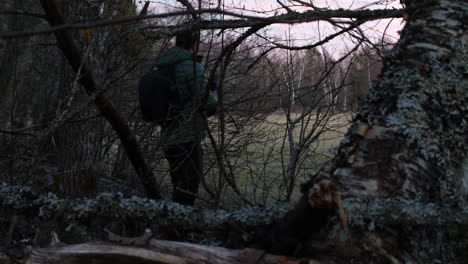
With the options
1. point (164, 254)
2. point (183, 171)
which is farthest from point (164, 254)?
point (183, 171)

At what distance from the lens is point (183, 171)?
4074 mm

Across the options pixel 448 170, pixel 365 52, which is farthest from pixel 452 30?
pixel 365 52

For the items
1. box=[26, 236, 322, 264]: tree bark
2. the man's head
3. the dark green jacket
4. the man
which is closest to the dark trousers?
the man

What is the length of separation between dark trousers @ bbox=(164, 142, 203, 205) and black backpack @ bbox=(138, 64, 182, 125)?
29 cm

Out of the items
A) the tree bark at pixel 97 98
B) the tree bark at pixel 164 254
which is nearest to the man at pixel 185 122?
the tree bark at pixel 97 98

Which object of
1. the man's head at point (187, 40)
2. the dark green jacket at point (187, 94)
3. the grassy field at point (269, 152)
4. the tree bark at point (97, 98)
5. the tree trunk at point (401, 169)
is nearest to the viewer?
the tree trunk at point (401, 169)

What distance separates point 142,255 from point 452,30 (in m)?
1.13

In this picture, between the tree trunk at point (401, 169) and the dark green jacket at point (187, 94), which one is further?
the dark green jacket at point (187, 94)

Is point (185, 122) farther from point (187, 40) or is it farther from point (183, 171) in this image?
point (187, 40)

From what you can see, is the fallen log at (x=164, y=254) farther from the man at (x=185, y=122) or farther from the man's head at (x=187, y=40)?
the man's head at (x=187, y=40)

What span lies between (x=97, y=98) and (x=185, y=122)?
858mm

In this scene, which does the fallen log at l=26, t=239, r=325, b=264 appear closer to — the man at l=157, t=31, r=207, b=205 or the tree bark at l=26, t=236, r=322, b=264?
the tree bark at l=26, t=236, r=322, b=264

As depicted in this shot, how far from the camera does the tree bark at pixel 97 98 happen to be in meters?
2.42

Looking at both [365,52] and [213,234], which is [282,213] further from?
[365,52]
